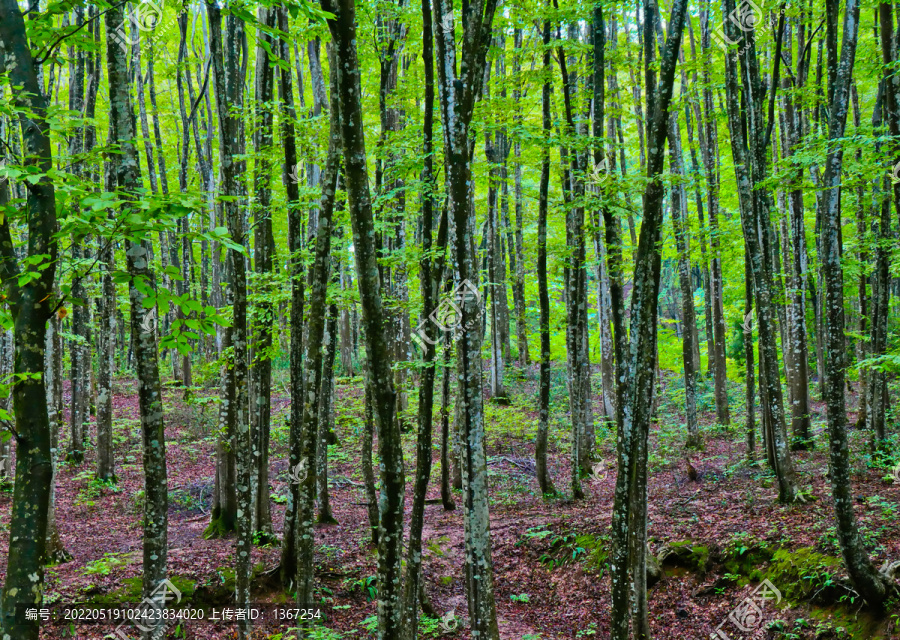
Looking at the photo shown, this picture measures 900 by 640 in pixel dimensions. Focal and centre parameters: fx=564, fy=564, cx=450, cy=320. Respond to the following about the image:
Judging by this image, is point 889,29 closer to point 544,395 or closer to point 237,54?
point 544,395

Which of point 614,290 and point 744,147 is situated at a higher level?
point 744,147

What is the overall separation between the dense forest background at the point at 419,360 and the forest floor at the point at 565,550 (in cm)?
6

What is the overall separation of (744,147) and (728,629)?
25.2 ft

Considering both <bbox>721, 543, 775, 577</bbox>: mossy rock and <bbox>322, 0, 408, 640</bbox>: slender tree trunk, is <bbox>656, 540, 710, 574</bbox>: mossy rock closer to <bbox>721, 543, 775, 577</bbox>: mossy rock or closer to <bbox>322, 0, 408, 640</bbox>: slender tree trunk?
<bbox>721, 543, 775, 577</bbox>: mossy rock

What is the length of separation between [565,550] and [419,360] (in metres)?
4.15

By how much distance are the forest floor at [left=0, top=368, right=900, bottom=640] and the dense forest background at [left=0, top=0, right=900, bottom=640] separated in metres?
0.06

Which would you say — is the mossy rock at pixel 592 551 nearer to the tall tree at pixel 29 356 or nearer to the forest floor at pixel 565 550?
the forest floor at pixel 565 550

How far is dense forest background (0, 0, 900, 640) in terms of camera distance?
406 cm

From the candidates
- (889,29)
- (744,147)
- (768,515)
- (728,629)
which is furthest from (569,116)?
(728,629)

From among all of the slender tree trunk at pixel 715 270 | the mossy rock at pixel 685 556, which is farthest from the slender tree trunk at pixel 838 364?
the slender tree trunk at pixel 715 270

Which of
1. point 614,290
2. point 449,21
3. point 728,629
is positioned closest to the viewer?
point 449,21

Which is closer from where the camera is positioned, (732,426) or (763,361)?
(763,361)

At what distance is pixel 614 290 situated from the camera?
7.91 meters

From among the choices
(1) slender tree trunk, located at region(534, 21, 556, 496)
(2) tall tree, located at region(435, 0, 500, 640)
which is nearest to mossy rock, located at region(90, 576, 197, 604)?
(2) tall tree, located at region(435, 0, 500, 640)
